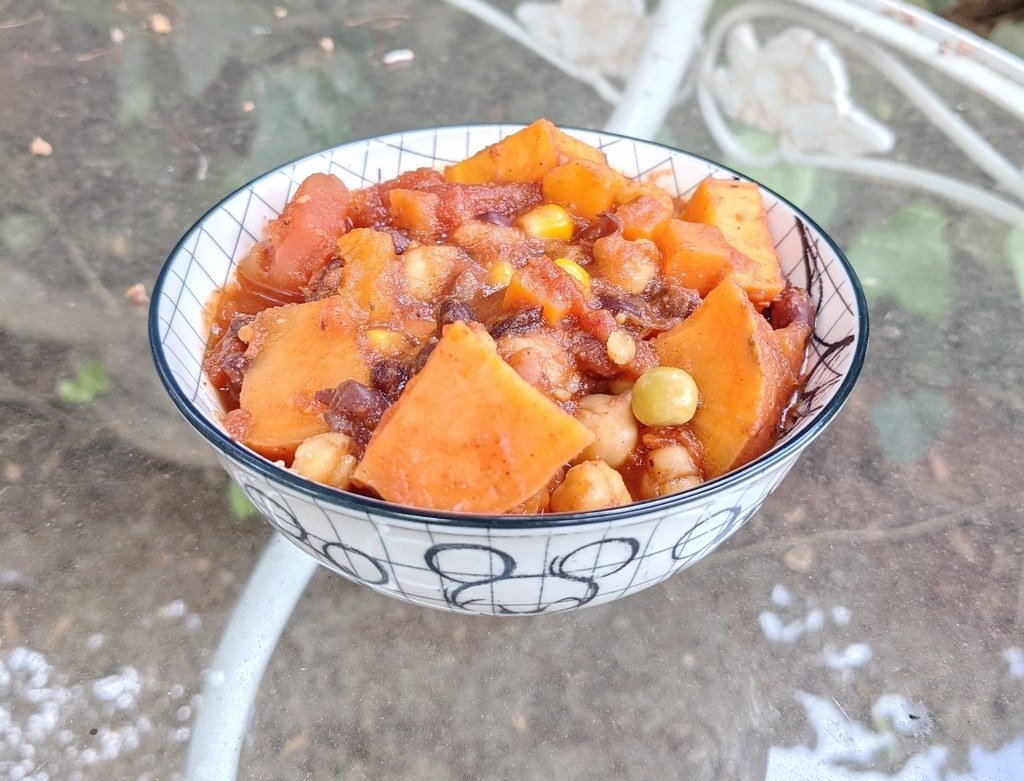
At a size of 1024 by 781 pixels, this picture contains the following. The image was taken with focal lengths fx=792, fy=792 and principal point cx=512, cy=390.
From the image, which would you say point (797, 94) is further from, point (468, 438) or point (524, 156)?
point (468, 438)

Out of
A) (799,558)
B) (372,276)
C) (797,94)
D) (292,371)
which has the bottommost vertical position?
(799,558)

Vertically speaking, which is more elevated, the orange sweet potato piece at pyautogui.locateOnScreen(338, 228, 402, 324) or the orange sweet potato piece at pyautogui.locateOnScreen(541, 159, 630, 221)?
the orange sweet potato piece at pyautogui.locateOnScreen(541, 159, 630, 221)

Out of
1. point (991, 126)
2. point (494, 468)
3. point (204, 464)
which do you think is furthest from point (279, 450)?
point (991, 126)

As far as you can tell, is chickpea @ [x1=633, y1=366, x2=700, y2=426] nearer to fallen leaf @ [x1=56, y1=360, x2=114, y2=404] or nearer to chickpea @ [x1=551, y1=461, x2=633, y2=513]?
chickpea @ [x1=551, y1=461, x2=633, y2=513]

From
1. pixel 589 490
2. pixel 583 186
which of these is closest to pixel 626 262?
pixel 583 186

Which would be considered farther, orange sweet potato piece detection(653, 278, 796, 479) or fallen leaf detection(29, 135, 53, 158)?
fallen leaf detection(29, 135, 53, 158)

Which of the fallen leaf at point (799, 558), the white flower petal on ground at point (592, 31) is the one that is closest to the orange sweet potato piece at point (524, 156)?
the fallen leaf at point (799, 558)

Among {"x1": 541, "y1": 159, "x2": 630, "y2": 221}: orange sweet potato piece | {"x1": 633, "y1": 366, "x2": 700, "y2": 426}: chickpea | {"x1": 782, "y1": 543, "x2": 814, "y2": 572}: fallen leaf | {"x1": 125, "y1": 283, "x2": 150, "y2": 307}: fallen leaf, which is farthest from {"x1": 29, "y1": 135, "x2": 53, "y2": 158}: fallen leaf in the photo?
{"x1": 782, "y1": 543, "x2": 814, "y2": 572}: fallen leaf

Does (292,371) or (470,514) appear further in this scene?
(292,371)
